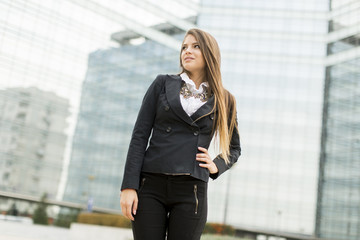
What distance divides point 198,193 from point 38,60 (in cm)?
3425

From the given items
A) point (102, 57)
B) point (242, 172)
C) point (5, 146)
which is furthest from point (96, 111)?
point (242, 172)

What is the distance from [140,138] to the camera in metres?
2.03

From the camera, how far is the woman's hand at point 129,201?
74.9 inches

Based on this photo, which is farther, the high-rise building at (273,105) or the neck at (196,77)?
the high-rise building at (273,105)

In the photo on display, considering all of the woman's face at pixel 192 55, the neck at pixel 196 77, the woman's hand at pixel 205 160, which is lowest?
the woman's hand at pixel 205 160

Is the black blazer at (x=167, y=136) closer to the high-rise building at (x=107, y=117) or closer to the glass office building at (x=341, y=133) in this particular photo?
the high-rise building at (x=107, y=117)

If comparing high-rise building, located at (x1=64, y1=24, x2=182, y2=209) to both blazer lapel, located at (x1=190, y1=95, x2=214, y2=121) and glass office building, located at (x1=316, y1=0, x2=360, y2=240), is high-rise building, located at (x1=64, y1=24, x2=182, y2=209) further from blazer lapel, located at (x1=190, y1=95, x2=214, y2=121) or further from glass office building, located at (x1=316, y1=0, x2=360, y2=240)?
blazer lapel, located at (x1=190, y1=95, x2=214, y2=121)

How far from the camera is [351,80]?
131ft

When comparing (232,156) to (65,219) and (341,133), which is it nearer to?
(65,219)

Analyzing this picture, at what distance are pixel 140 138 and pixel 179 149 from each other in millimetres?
205

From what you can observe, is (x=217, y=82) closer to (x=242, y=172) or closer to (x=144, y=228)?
(x=144, y=228)

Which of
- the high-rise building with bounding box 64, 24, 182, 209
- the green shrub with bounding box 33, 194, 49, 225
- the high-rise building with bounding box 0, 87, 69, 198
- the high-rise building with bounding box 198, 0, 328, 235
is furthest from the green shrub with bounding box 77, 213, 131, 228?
the high-rise building with bounding box 198, 0, 328, 235

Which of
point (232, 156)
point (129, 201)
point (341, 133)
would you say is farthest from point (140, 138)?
point (341, 133)

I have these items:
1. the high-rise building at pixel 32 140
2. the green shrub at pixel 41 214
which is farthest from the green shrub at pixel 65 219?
the high-rise building at pixel 32 140
